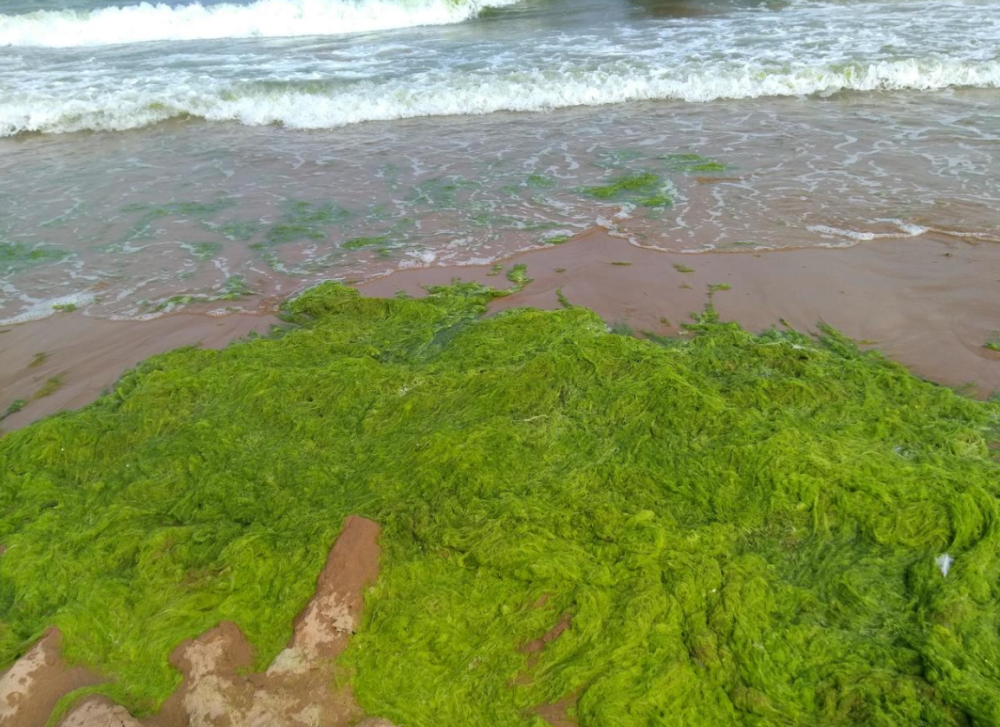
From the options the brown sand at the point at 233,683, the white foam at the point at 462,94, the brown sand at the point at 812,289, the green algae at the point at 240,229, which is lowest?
the brown sand at the point at 233,683

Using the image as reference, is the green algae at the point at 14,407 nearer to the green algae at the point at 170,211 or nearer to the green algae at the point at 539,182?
Result: the green algae at the point at 170,211

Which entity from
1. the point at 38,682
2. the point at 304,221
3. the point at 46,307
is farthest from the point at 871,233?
the point at 46,307

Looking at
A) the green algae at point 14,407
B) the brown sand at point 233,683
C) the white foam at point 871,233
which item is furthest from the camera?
the white foam at point 871,233

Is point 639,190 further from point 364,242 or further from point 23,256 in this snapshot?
point 23,256

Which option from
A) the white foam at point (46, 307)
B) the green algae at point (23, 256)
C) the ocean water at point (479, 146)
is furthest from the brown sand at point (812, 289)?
the green algae at point (23, 256)

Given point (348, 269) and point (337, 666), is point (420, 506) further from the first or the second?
point (348, 269)

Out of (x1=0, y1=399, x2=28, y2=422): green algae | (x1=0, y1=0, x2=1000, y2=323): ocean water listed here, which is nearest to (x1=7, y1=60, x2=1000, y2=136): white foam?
(x1=0, y1=0, x2=1000, y2=323): ocean water

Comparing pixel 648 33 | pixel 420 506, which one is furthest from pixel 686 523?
pixel 648 33
